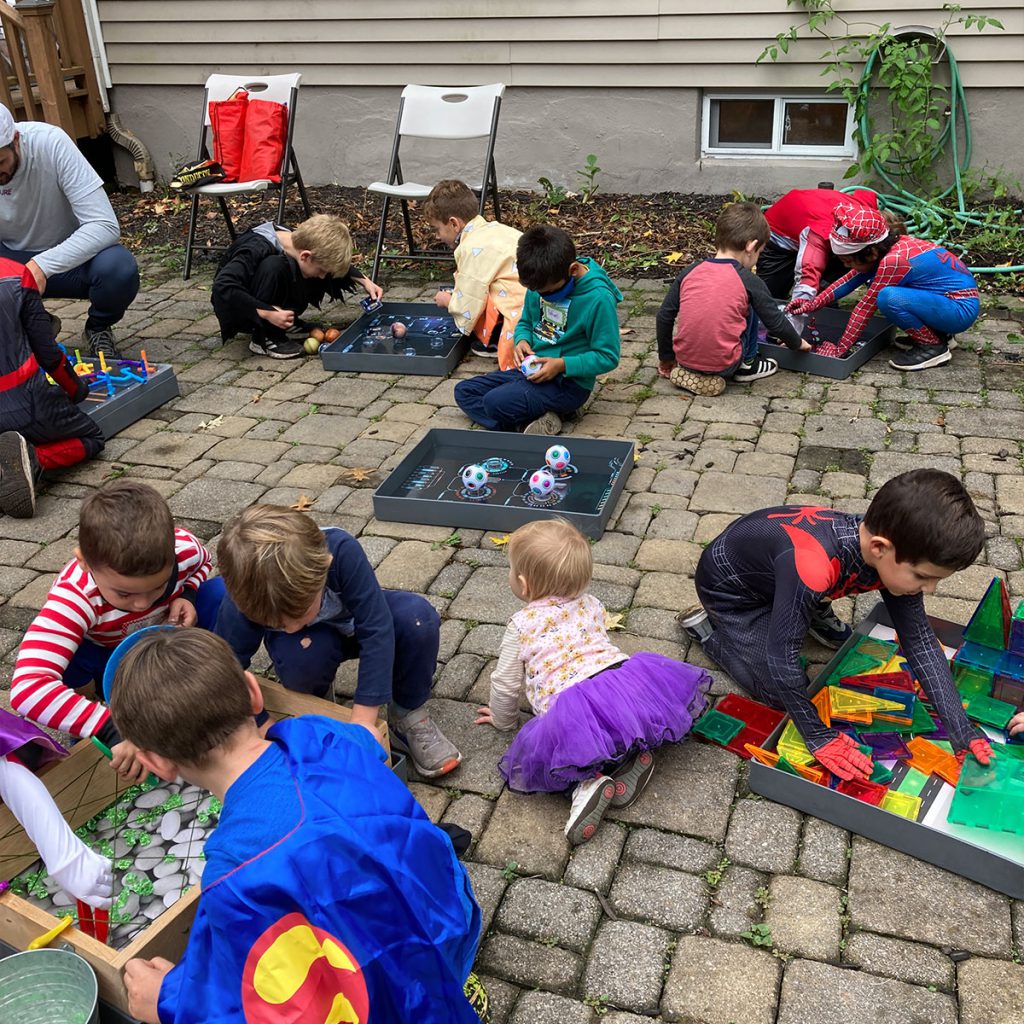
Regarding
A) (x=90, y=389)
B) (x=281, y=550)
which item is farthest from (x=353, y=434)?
(x=281, y=550)

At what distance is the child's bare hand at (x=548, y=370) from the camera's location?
465 cm

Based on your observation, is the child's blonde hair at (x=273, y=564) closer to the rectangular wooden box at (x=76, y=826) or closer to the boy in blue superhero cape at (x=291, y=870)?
the rectangular wooden box at (x=76, y=826)

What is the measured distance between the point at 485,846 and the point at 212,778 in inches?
41.3

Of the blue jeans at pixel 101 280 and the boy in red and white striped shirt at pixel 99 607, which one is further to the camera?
the blue jeans at pixel 101 280

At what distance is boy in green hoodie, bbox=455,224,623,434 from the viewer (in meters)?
4.47

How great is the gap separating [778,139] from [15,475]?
590cm

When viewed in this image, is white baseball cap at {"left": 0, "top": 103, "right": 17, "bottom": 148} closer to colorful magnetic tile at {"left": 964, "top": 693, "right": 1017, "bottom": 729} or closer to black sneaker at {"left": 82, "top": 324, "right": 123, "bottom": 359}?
black sneaker at {"left": 82, "top": 324, "right": 123, "bottom": 359}

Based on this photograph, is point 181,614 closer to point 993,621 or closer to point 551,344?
point 993,621

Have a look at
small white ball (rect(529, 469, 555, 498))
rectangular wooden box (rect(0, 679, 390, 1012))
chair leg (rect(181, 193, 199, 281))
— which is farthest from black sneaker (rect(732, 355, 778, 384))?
chair leg (rect(181, 193, 199, 281))

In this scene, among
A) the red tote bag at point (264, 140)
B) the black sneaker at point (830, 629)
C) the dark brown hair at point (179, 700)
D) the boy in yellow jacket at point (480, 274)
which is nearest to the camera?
the dark brown hair at point (179, 700)

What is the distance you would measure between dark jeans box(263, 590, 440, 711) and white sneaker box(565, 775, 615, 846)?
0.55m

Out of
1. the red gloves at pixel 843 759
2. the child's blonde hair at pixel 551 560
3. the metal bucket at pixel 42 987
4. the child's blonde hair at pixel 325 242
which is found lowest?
the red gloves at pixel 843 759

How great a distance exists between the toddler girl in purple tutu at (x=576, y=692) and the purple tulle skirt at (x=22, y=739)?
1.15 meters

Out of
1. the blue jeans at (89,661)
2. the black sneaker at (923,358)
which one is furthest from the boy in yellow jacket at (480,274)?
the blue jeans at (89,661)
